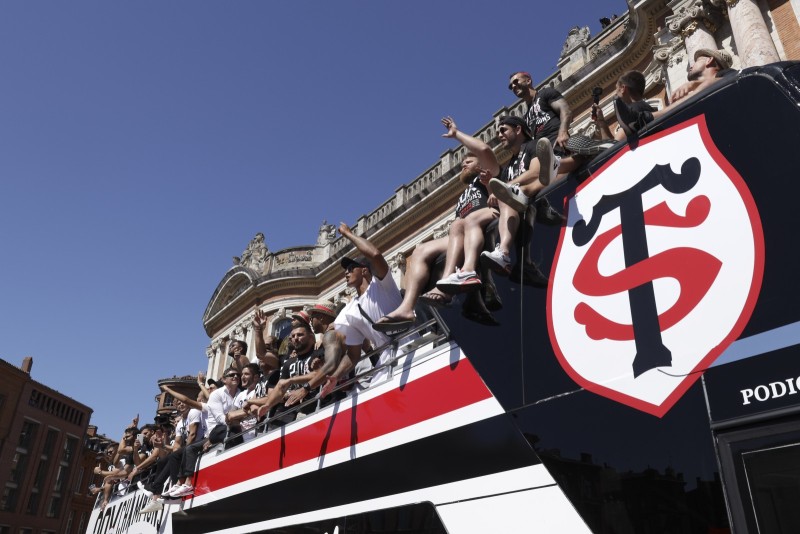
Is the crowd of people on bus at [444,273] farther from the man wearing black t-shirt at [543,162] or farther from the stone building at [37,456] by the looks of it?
the stone building at [37,456]

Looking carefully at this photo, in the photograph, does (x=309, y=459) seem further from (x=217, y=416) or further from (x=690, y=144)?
(x=217, y=416)

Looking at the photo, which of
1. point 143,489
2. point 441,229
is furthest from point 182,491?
Answer: point 441,229

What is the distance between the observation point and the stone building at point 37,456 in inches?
1762

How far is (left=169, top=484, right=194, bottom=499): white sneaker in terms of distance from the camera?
570cm

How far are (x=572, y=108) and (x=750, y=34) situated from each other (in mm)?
5335

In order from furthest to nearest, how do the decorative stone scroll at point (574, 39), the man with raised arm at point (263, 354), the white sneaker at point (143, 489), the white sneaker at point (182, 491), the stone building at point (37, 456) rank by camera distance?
the stone building at point (37, 456), the decorative stone scroll at point (574, 39), the white sneaker at point (143, 489), the man with raised arm at point (263, 354), the white sneaker at point (182, 491)

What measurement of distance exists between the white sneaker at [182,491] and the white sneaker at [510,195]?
4458 millimetres

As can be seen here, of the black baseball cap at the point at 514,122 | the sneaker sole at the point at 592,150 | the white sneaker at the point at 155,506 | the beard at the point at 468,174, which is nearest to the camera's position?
the sneaker sole at the point at 592,150

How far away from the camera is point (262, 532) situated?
4.18 meters

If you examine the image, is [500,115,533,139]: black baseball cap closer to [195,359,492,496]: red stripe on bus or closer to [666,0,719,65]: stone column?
[195,359,492,496]: red stripe on bus

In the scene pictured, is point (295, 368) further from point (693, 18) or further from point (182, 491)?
point (693, 18)

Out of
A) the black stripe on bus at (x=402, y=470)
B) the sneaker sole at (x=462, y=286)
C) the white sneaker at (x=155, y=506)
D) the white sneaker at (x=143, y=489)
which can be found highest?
the sneaker sole at (x=462, y=286)

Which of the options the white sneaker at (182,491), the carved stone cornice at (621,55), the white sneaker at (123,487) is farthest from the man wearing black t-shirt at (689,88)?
the carved stone cornice at (621,55)

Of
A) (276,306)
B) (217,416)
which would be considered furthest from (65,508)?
(217,416)
